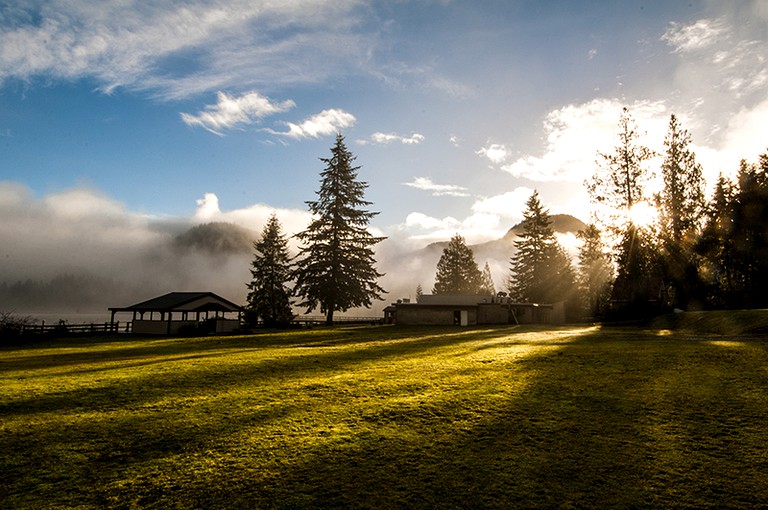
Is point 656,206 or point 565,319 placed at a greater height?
point 656,206

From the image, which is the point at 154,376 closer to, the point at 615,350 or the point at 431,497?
the point at 431,497

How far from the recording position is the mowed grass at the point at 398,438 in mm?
5785

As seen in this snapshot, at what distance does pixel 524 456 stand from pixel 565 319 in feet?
187

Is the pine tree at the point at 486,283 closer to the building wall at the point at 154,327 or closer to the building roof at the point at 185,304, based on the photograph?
the building roof at the point at 185,304

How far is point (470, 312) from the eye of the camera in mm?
49938

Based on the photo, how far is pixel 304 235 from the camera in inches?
1897

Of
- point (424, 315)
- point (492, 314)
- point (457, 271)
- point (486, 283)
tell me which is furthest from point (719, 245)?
point (486, 283)

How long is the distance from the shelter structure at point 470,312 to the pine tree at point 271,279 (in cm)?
1655

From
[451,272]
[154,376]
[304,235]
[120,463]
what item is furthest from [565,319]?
[120,463]

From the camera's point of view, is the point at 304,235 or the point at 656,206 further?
the point at 304,235

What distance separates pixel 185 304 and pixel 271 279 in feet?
53.8

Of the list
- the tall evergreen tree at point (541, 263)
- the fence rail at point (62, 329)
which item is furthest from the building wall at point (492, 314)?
the fence rail at point (62, 329)

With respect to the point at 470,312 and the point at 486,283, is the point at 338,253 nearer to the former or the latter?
the point at 470,312

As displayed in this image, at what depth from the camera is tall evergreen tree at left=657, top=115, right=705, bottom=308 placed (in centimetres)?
3922
